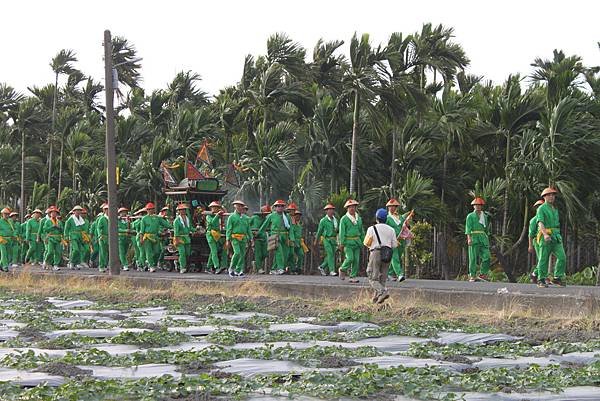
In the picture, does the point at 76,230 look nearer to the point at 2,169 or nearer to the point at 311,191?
the point at 311,191

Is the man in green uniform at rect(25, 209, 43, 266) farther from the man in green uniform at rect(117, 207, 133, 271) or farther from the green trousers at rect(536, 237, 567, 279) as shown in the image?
the green trousers at rect(536, 237, 567, 279)

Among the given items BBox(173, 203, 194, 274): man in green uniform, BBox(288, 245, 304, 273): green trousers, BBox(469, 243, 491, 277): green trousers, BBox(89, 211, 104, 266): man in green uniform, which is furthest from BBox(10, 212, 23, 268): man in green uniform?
BBox(469, 243, 491, 277): green trousers

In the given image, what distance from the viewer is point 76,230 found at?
26.4 m

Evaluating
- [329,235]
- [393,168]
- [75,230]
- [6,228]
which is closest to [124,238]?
[75,230]

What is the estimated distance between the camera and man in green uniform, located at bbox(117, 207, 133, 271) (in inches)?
1068

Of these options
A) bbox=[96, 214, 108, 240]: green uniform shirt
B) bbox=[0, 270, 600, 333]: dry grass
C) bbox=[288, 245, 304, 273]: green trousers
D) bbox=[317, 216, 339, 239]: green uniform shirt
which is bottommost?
bbox=[0, 270, 600, 333]: dry grass

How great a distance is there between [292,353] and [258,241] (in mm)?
15201

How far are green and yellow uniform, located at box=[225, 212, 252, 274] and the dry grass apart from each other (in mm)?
2418

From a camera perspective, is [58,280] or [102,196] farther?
[102,196]

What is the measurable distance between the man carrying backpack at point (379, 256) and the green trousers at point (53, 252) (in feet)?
47.2

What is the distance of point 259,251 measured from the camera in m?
24.5

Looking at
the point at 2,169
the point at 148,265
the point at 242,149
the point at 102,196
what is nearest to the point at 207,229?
the point at 148,265

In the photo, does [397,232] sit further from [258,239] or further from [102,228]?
[102,228]

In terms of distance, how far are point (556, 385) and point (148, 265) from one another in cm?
1941
